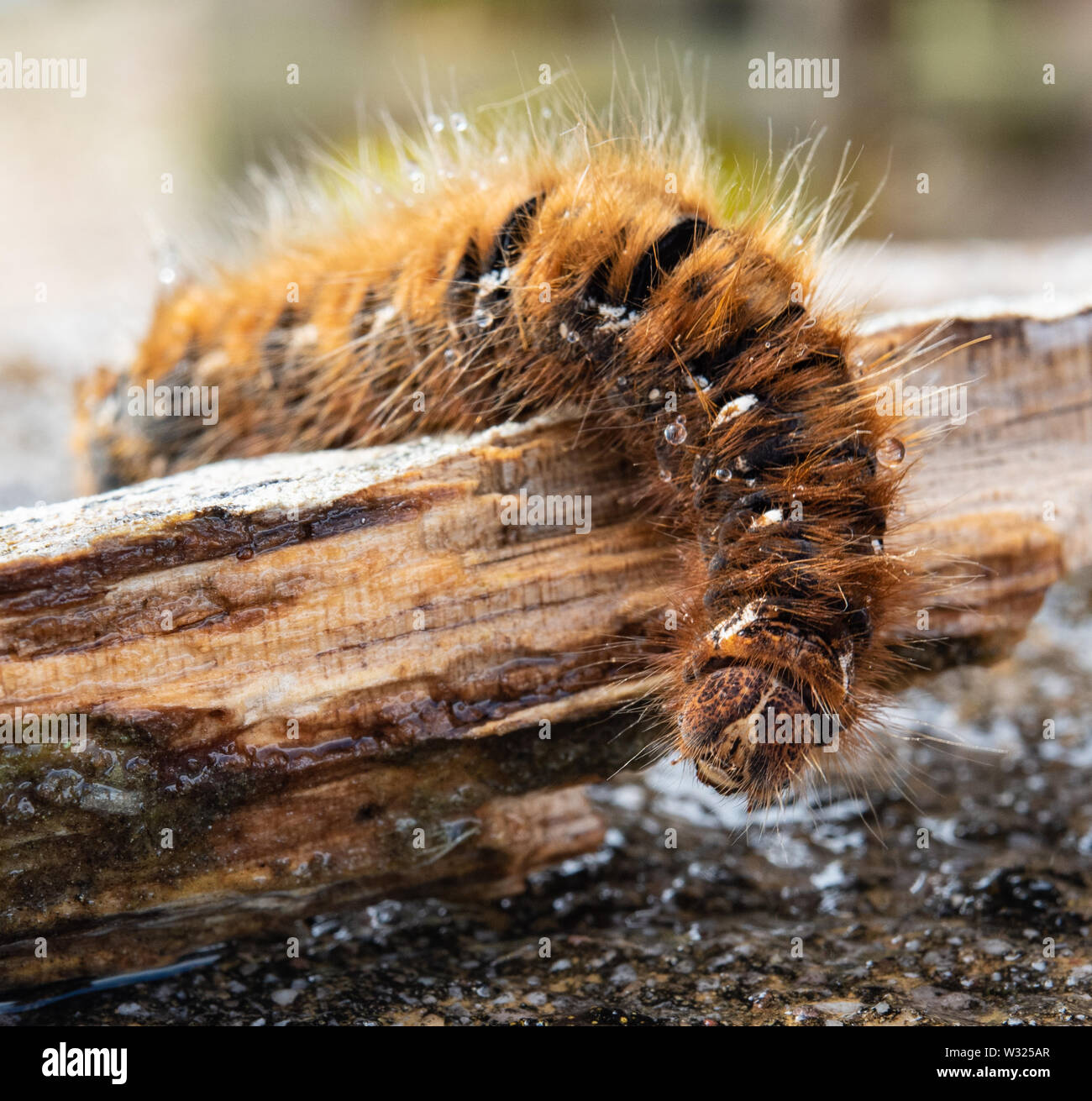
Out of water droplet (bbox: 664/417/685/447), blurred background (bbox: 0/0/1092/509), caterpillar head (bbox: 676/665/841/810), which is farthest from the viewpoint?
blurred background (bbox: 0/0/1092/509)

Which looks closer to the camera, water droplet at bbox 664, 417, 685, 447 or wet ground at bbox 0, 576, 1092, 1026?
wet ground at bbox 0, 576, 1092, 1026

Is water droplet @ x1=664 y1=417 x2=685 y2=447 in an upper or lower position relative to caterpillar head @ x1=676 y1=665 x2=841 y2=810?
upper

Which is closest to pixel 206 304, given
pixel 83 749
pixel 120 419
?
pixel 120 419

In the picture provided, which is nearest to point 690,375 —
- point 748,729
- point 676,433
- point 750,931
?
point 676,433

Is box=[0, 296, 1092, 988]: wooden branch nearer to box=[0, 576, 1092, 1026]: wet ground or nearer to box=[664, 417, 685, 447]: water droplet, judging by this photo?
box=[0, 576, 1092, 1026]: wet ground

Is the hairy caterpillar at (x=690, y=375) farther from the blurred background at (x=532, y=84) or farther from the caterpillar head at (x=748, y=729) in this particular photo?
the blurred background at (x=532, y=84)

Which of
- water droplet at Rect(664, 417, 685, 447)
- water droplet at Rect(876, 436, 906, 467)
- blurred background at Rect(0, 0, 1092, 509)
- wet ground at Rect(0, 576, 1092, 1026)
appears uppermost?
blurred background at Rect(0, 0, 1092, 509)

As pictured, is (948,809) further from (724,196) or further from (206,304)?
(206,304)

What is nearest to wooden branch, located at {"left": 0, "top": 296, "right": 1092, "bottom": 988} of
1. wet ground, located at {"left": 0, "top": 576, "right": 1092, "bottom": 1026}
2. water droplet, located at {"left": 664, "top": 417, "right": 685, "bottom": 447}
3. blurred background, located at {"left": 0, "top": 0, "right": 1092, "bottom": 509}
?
wet ground, located at {"left": 0, "top": 576, "right": 1092, "bottom": 1026}
